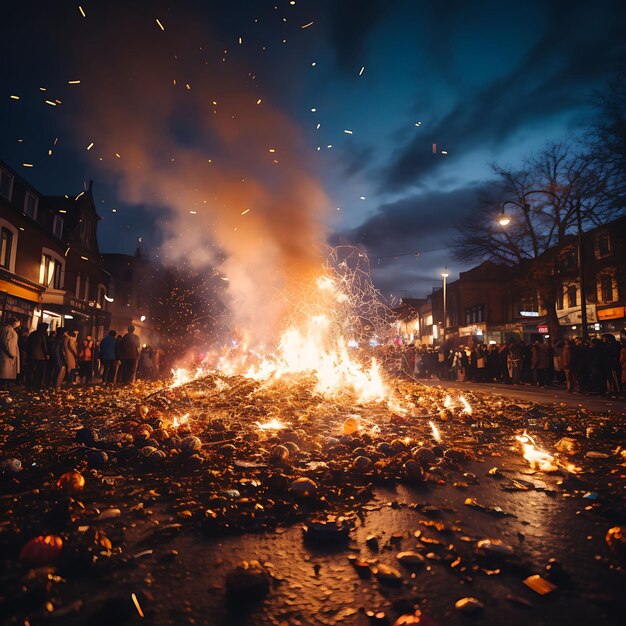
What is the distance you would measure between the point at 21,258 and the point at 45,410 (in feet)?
49.8

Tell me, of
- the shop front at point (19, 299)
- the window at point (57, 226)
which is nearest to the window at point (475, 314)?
the window at point (57, 226)

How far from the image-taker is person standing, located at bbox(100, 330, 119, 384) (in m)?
14.7

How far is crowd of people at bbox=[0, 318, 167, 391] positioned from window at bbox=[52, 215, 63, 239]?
38.3 ft

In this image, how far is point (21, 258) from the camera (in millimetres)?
20188

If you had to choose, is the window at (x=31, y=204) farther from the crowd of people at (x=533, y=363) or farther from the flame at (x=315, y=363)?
the crowd of people at (x=533, y=363)

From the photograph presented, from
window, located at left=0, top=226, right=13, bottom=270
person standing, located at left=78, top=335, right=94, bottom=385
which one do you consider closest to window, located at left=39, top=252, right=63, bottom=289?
window, located at left=0, top=226, right=13, bottom=270

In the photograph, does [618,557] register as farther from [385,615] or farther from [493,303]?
[493,303]

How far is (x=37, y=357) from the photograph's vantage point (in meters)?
12.6

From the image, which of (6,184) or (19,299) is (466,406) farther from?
(6,184)

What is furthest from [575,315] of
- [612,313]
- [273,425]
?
[273,425]

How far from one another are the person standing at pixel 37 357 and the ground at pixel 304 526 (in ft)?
23.8

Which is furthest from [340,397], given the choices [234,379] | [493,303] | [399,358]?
[493,303]

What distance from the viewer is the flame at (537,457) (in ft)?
15.9

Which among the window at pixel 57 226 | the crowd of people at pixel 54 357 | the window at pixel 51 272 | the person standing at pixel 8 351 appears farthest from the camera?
the window at pixel 57 226
